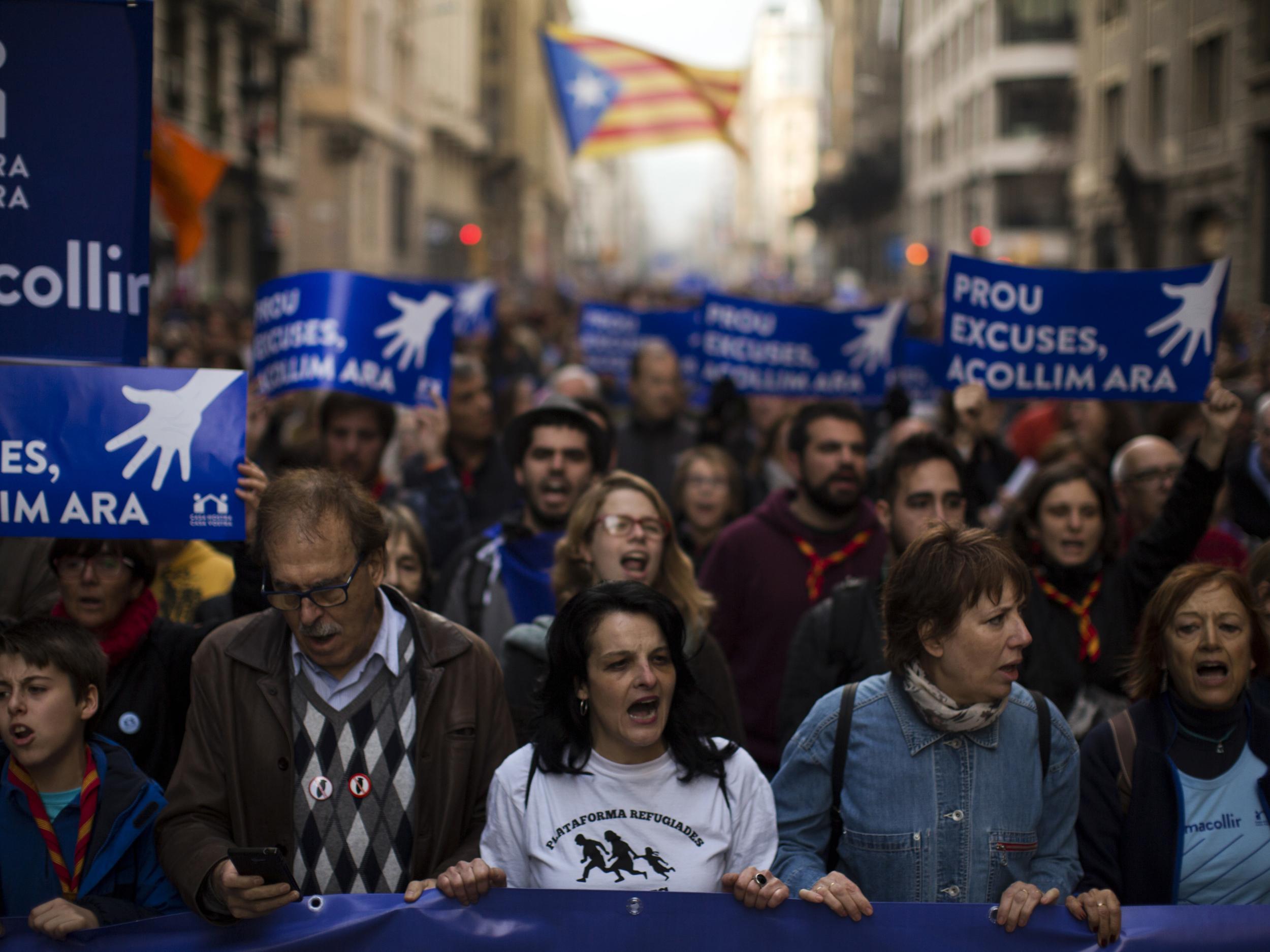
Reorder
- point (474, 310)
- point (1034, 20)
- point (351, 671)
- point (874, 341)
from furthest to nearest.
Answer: point (1034, 20) < point (474, 310) < point (874, 341) < point (351, 671)

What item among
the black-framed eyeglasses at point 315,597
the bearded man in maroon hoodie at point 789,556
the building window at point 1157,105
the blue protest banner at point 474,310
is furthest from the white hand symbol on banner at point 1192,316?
the building window at point 1157,105

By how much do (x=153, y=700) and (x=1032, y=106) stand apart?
49.3 metres

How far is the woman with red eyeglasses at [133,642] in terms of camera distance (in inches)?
143

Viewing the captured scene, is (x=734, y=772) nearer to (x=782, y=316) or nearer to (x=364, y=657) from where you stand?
(x=364, y=657)

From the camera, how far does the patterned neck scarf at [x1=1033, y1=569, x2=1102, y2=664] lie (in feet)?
14.6

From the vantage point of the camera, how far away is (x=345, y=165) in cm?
3975

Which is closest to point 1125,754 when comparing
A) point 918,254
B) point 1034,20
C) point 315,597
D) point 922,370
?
point 315,597

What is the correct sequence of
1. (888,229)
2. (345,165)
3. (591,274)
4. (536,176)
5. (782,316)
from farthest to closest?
(591,274) < (536,176) < (888,229) < (345,165) < (782,316)

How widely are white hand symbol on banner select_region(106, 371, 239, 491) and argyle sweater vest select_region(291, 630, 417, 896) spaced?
0.83 m

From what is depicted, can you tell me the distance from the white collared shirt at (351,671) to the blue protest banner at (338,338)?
2.89 m

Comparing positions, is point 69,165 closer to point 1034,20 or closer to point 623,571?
point 623,571

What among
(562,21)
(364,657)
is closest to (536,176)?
(562,21)

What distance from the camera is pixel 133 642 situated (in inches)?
147

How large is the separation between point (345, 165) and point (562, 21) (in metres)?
76.5
